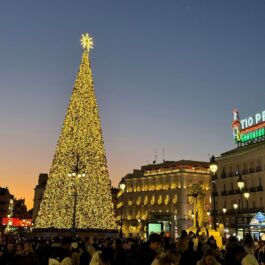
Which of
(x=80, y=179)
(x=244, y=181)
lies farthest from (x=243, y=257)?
(x=244, y=181)

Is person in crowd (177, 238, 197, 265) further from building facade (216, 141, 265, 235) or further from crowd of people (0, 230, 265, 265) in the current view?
building facade (216, 141, 265, 235)

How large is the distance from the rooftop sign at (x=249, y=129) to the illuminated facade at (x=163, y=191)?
22059mm

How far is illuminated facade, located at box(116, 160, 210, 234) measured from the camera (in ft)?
297

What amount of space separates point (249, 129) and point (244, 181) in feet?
27.6

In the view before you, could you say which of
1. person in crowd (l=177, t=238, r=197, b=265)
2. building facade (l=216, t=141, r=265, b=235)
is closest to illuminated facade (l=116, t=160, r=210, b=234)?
building facade (l=216, t=141, r=265, b=235)

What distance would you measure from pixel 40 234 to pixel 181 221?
57.3 meters

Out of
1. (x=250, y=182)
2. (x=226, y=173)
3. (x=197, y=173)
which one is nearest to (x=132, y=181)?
(x=197, y=173)

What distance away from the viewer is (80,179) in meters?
35.0

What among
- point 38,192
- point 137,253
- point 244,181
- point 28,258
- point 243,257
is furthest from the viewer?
point 38,192

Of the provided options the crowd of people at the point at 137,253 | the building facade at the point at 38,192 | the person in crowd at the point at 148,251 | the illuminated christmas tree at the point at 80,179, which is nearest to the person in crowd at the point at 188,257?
the crowd of people at the point at 137,253

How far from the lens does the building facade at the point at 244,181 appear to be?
204 ft

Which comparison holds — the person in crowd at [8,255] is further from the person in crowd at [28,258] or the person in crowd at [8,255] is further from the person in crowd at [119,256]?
the person in crowd at [119,256]

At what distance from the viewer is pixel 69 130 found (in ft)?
116

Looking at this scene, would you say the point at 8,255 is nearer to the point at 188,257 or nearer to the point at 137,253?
the point at 188,257
